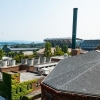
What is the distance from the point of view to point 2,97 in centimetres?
3036

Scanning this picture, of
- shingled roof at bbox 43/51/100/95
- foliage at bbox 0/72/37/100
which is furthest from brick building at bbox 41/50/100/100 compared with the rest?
foliage at bbox 0/72/37/100

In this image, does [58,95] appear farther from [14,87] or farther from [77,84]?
[14,87]

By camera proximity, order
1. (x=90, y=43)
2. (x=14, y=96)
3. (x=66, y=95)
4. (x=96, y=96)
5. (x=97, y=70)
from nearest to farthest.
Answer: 1. (x=96, y=96)
2. (x=66, y=95)
3. (x=97, y=70)
4. (x=14, y=96)
5. (x=90, y=43)

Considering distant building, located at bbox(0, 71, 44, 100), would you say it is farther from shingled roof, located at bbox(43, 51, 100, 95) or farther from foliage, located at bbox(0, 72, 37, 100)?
shingled roof, located at bbox(43, 51, 100, 95)

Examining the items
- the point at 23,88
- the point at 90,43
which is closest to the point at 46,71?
the point at 23,88

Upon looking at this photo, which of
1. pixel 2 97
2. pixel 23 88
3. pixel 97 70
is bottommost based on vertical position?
pixel 2 97

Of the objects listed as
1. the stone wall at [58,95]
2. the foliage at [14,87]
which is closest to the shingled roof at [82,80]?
the stone wall at [58,95]

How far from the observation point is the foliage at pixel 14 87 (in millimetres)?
27922

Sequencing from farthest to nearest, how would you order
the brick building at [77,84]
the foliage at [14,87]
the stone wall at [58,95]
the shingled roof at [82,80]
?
the foliage at [14,87], the shingled roof at [82,80], the brick building at [77,84], the stone wall at [58,95]

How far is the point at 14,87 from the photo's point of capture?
2806 cm

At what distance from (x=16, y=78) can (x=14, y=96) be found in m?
2.79

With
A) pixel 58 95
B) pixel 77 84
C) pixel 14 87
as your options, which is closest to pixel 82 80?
pixel 77 84

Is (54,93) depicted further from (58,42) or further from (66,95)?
(58,42)

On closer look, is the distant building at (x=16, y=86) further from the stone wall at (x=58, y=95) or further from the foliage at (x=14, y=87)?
the stone wall at (x=58, y=95)
